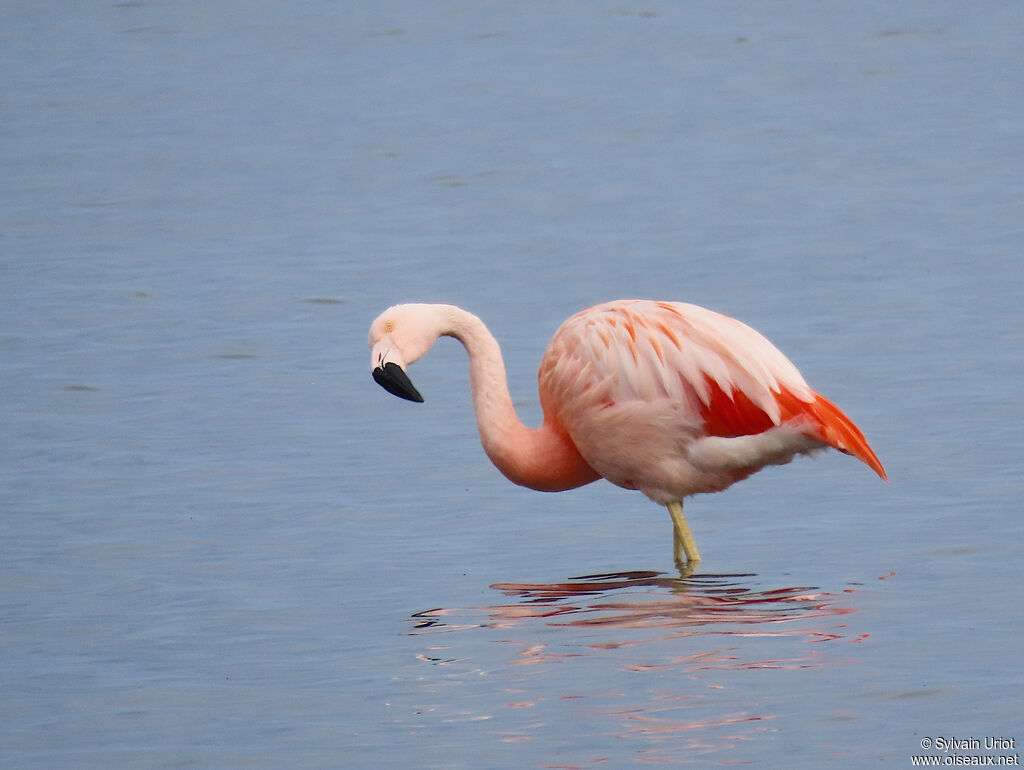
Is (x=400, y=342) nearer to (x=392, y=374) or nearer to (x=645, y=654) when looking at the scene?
(x=392, y=374)

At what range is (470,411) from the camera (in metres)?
10.0

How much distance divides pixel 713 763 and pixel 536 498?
356cm

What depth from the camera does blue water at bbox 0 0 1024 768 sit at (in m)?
5.52

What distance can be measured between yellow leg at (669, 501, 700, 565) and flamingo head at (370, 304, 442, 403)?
961 millimetres

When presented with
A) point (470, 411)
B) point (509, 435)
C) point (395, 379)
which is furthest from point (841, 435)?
point (470, 411)

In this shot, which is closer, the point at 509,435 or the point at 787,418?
the point at 787,418

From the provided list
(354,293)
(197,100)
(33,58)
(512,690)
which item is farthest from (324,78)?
(512,690)

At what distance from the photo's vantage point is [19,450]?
30.7 ft

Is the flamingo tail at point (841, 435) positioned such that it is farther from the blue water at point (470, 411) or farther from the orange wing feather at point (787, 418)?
the blue water at point (470, 411)

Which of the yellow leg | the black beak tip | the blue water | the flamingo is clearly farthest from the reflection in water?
the black beak tip

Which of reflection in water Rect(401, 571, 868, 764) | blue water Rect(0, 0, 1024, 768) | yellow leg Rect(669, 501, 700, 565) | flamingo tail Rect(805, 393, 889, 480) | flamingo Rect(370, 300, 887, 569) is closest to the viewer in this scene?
reflection in water Rect(401, 571, 868, 764)

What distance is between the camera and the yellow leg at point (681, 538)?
6.96 meters

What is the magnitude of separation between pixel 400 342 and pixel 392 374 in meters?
0.14

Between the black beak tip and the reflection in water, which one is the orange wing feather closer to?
the reflection in water
